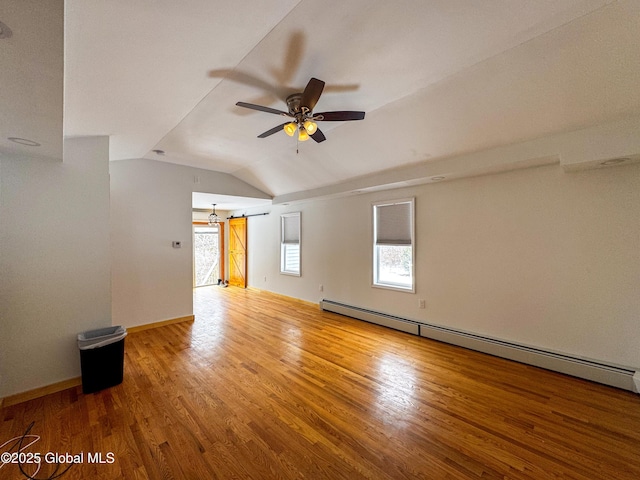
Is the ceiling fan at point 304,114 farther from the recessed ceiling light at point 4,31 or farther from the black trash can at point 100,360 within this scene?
the black trash can at point 100,360

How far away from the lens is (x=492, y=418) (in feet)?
7.01

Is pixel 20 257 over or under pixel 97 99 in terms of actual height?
under

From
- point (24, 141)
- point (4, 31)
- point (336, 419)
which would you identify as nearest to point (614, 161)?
point (336, 419)

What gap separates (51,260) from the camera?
2.59m

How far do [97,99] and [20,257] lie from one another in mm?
1699

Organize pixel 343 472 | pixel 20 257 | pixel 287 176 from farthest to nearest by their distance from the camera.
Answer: pixel 287 176, pixel 20 257, pixel 343 472

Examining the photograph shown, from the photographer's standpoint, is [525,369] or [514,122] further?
[525,369]

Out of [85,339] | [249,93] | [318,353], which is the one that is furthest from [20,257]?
[318,353]

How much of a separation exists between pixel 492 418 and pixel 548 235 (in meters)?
2.16

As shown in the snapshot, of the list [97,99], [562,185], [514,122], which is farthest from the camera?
[562,185]

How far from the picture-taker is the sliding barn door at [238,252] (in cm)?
778

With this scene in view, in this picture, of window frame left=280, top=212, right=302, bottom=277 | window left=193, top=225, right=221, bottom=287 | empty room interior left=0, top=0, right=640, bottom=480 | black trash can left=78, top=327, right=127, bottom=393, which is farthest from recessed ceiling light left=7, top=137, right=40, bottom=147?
window left=193, top=225, right=221, bottom=287

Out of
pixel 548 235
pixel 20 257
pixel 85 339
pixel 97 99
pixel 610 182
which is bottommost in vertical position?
pixel 85 339

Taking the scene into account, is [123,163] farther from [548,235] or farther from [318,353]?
[548,235]
